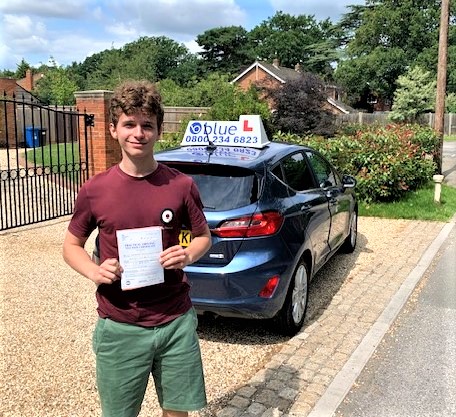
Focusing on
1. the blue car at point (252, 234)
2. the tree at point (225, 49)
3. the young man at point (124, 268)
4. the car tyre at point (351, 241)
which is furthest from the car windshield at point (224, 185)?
the tree at point (225, 49)

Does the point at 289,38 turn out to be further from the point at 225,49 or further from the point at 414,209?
the point at 414,209

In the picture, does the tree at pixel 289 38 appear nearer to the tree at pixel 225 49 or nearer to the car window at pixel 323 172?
the tree at pixel 225 49

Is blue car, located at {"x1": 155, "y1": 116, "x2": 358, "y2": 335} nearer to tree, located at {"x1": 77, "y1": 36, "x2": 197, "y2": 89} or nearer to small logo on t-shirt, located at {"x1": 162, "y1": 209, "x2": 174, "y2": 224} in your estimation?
small logo on t-shirt, located at {"x1": 162, "y1": 209, "x2": 174, "y2": 224}

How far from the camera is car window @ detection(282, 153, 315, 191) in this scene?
481 cm

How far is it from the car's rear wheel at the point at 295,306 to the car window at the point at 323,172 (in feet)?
4.53

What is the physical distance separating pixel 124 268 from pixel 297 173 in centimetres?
327

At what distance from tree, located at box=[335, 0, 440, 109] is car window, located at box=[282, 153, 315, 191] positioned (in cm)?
5066

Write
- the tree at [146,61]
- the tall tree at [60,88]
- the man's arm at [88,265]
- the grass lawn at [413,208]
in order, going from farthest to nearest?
the tree at [146,61]
the tall tree at [60,88]
the grass lawn at [413,208]
the man's arm at [88,265]

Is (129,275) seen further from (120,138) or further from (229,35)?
(229,35)

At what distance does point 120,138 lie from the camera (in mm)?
2176

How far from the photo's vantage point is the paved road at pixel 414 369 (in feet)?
11.2

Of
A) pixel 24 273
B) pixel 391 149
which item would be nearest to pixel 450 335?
pixel 24 273

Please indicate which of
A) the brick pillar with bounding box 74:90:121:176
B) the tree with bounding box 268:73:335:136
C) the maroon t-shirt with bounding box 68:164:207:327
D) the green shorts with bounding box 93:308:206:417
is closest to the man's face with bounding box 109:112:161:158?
the maroon t-shirt with bounding box 68:164:207:327

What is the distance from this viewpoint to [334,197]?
19.3 ft
